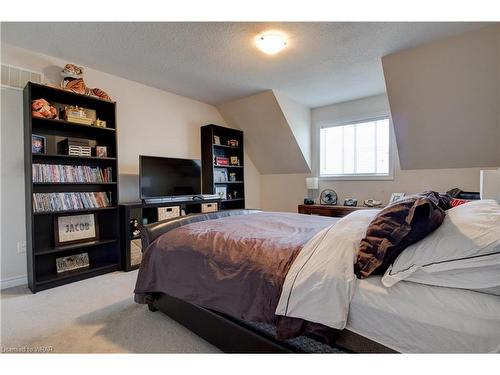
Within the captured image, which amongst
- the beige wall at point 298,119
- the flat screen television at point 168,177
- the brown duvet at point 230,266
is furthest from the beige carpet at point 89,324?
the beige wall at point 298,119

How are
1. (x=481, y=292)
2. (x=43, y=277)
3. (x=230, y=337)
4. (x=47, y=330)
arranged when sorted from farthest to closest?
1. (x=43, y=277)
2. (x=47, y=330)
3. (x=230, y=337)
4. (x=481, y=292)

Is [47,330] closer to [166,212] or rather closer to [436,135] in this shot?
[166,212]

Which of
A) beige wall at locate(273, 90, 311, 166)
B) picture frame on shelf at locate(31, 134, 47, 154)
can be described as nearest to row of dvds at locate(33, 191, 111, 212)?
picture frame on shelf at locate(31, 134, 47, 154)

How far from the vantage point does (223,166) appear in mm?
4473

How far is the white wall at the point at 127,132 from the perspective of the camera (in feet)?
8.38

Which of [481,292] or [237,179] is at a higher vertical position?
[237,179]

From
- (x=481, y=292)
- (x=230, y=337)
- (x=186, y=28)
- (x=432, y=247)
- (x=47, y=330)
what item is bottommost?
(x=47, y=330)

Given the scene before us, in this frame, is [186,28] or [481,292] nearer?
[481,292]

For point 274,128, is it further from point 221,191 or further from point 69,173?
point 69,173

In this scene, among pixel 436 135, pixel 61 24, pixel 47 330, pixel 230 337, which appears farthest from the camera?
pixel 436 135

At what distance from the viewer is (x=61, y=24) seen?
219cm

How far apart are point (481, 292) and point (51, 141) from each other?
3.68m
